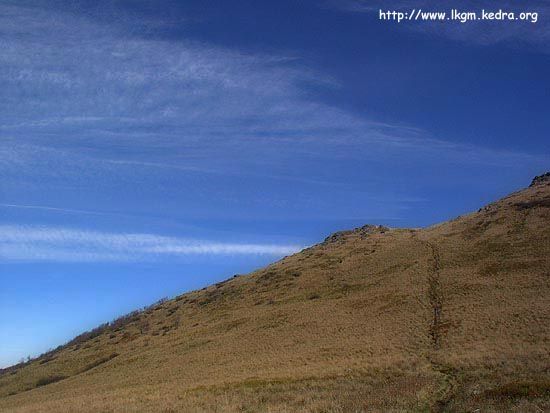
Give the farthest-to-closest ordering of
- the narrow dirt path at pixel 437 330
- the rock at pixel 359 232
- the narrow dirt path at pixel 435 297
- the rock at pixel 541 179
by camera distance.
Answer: the rock at pixel 359 232 → the rock at pixel 541 179 → the narrow dirt path at pixel 435 297 → the narrow dirt path at pixel 437 330

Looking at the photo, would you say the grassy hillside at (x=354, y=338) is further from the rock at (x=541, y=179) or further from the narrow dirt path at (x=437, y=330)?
the rock at (x=541, y=179)

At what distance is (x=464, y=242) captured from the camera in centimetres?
7412

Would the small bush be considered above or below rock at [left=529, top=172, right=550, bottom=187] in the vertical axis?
below

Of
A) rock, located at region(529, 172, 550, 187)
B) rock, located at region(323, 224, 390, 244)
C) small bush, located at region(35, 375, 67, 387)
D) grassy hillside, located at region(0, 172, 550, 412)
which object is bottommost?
small bush, located at region(35, 375, 67, 387)

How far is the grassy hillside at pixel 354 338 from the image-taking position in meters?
27.2

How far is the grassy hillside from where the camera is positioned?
89.1ft

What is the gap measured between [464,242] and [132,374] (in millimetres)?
50133

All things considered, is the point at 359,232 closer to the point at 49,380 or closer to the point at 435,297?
the point at 435,297

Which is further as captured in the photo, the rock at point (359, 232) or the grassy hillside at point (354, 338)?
the rock at point (359, 232)

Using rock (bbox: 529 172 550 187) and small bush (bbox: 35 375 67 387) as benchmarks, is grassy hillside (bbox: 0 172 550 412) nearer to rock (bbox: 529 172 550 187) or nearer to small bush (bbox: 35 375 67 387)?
small bush (bbox: 35 375 67 387)

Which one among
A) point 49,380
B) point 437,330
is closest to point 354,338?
point 437,330

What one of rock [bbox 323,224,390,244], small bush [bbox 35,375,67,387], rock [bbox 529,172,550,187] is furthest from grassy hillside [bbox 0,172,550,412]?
rock [bbox 323,224,390,244]

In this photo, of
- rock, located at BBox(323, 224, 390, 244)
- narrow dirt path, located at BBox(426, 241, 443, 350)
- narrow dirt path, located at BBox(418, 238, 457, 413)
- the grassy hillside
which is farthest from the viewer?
rock, located at BBox(323, 224, 390, 244)

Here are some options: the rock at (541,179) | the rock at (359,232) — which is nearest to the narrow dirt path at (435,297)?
the rock at (359,232)
